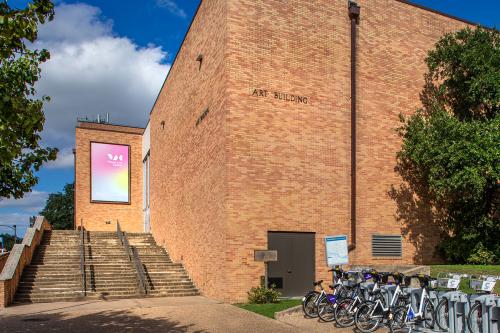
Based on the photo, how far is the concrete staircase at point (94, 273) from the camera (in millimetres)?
16519

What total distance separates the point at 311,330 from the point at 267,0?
10.8 meters

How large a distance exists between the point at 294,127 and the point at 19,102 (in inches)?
405

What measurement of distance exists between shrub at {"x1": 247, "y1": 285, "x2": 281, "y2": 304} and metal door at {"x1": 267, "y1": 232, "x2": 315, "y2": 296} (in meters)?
0.77

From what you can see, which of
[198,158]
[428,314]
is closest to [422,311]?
[428,314]

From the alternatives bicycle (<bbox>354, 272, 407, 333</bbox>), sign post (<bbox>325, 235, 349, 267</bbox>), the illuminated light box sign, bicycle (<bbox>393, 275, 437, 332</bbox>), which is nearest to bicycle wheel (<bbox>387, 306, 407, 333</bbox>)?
bicycle (<bbox>393, 275, 437, 332</bbox>)

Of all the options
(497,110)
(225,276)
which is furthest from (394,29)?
(225,276)

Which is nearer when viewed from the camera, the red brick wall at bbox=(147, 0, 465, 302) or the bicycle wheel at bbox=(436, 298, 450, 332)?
the bicycle wheel at bbox=(436, 298, 450, 332)

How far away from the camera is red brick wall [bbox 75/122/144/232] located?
33469mm

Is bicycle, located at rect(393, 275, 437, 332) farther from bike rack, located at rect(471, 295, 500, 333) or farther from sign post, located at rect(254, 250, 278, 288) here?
sign post, located at rect(254, 250, 278, 288)

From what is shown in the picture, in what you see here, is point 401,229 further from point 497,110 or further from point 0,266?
point 0,266

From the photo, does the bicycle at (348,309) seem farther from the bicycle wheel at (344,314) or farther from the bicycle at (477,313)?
the bicycle at (477,313)

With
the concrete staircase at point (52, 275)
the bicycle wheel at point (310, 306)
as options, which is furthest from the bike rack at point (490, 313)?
the concrete staircase at point (52, 275)

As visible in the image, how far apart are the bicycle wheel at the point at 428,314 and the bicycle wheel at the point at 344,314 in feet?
5.17

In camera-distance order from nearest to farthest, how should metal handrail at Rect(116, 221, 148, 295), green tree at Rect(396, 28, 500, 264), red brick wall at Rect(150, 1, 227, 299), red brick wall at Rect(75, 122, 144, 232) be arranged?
green tree at Rect(396, 28, 500, 264)
red brick wall at Rect(150, 1, 227, 299)
metal handrail at Rect(116, 221, 148, 295)
red brick wall at Rect(75, 122, 144, 232)
